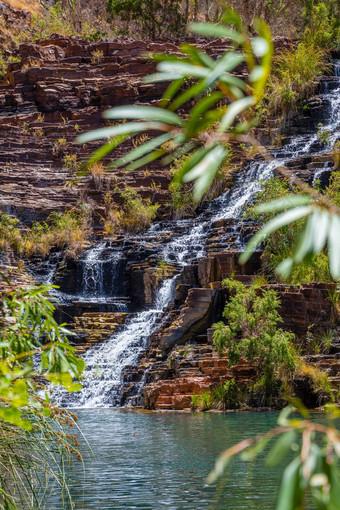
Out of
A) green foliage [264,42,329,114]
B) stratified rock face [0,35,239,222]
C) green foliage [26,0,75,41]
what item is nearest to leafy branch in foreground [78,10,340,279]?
stratified rock face [0,35,239,222]

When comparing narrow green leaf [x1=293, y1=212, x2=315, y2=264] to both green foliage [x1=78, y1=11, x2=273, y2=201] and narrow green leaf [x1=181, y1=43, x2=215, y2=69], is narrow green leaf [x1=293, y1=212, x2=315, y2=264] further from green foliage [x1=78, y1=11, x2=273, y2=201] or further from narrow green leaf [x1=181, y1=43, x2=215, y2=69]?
narrow green leaf [x1=181, y1=43, x2=215, y2=69]

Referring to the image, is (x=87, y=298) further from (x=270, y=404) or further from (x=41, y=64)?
(x=41, y=64)

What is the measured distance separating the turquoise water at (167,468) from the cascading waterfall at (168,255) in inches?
93.2

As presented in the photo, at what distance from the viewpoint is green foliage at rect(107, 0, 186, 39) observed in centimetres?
3847

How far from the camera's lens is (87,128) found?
32.2 m

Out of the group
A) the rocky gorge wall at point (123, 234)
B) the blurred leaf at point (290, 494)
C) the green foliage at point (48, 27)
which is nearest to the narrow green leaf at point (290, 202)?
the blurred leaf at point (290, 494)

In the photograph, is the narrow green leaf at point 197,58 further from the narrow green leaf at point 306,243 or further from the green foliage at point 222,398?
the green foliage at point 222,398

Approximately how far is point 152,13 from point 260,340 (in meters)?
28.2

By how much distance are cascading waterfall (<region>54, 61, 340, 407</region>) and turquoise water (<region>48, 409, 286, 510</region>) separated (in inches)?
93.2

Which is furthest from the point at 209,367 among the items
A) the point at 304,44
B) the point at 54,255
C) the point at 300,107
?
the point at 304,44

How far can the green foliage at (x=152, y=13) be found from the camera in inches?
1515

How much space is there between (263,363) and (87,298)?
31.6 ft

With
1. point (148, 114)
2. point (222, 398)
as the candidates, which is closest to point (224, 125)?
point (148, 114)

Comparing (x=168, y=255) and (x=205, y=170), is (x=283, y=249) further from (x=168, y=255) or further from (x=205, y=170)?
(x=205, y=170)
